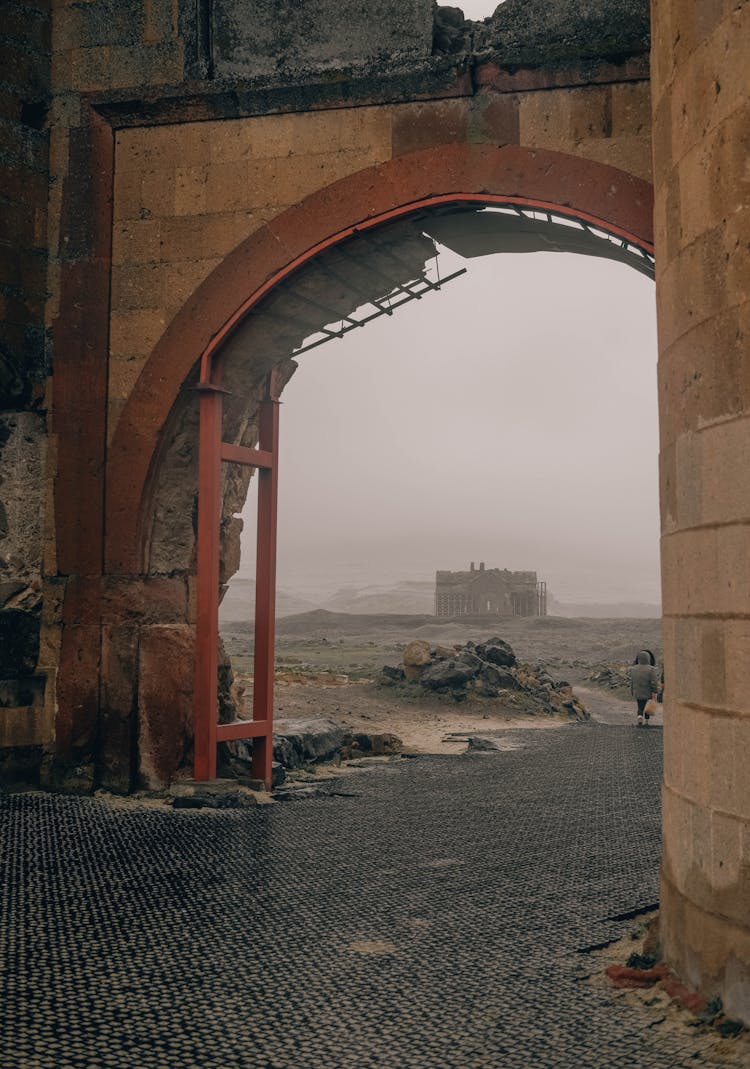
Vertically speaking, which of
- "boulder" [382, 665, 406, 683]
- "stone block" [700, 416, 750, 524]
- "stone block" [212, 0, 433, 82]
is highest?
"stone block" [212, 0, 433, 82]

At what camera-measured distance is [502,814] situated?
8.59 metres

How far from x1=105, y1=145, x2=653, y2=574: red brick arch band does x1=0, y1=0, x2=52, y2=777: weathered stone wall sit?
776 millimetres

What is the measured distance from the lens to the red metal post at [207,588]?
9125mm

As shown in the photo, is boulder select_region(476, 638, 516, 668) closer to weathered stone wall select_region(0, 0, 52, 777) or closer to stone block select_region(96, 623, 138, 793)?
stone block select_region(96, 623, 138, 793)

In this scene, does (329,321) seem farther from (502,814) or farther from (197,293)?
(502,814)

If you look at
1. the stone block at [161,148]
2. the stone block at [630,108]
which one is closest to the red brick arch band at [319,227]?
the stone block at [630,108]

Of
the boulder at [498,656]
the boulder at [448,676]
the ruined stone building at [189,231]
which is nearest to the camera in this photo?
the ruined stone building at [189,231]

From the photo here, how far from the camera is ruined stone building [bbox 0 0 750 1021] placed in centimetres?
852

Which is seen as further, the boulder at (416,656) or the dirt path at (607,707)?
the dirt path at (607,707)

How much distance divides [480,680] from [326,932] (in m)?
13.6

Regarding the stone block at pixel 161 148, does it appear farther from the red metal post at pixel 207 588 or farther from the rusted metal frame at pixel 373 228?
the red metal post at pixel 207 588

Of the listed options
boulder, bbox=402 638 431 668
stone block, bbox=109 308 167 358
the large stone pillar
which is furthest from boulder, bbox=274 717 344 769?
boulder, bbox=402 638 431 668

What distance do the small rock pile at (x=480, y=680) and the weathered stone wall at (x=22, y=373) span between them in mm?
9838

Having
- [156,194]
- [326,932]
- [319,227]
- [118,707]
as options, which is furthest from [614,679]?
[326,932]
